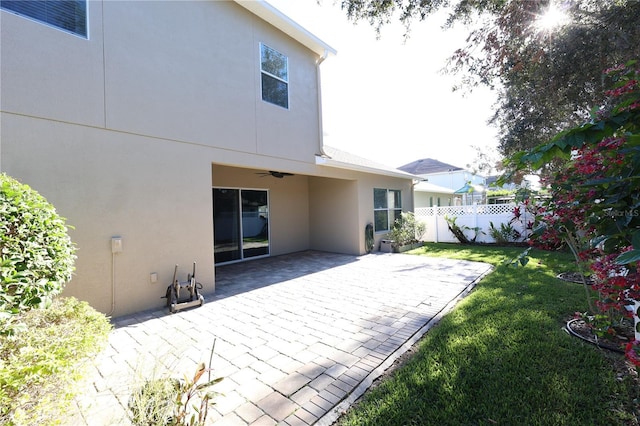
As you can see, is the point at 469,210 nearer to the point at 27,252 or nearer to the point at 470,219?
the point at 470,219

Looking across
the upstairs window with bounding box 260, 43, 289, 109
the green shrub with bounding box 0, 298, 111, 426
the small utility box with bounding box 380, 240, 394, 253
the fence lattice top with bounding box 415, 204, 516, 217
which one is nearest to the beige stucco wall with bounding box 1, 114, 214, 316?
the green shrub with bounding box 0, 298, 111, 426

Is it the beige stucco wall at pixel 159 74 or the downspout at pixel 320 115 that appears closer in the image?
the beige stucco wall at pixel 159 74

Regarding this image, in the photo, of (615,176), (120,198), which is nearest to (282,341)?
(120,198)

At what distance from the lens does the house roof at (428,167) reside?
107ft

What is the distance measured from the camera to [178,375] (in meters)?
3.05

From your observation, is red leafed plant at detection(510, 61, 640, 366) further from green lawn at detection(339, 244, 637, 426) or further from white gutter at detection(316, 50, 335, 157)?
white gutter at detection(316, 50, 335, 157)

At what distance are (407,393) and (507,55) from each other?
677 cm

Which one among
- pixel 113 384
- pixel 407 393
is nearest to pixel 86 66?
pixel 113 384

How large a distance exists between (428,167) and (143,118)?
111 ft

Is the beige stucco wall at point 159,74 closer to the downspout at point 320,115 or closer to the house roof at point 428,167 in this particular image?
the downspout at point 320,115

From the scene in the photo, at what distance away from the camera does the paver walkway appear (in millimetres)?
2613

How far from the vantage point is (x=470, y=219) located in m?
13.5

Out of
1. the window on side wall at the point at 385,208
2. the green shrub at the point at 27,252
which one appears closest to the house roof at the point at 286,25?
the window on side wall at the point at 385,208

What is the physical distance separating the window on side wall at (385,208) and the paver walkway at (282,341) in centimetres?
427
